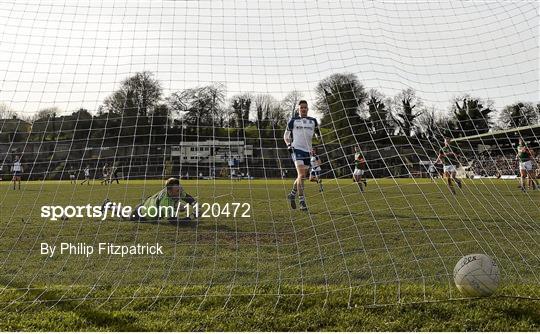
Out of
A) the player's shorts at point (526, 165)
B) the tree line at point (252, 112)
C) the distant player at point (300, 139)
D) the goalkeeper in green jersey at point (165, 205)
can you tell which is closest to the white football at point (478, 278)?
the tree line at point (252, 112)

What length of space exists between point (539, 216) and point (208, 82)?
6487 mm

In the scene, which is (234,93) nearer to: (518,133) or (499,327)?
(499,327)

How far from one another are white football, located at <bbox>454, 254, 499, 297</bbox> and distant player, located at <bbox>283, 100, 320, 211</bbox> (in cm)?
407

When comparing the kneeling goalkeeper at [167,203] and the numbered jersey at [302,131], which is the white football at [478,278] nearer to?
the numbered jersey at [302,131]

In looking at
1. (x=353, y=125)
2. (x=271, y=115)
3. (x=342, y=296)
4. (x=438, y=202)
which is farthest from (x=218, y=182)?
(x=342, y=296)

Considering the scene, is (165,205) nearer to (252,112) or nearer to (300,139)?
(252,112)

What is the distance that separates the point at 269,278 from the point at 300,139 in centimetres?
381

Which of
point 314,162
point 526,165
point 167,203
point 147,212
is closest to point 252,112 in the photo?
point 167,203

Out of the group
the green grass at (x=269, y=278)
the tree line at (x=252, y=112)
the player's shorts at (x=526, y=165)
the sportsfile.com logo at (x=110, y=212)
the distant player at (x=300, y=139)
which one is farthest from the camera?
the player's shorts at (x=526, y=165)

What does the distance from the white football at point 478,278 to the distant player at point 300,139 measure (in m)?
4.07

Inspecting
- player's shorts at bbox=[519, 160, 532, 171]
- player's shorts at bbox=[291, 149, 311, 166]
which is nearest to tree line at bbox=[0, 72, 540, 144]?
player's shorts at bbox=[291, 149, 311, 166]

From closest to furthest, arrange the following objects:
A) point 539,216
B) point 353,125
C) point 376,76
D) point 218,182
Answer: point 376,76 < point 353,125 < point 539,216 < point 218,182

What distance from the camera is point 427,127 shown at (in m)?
7.80

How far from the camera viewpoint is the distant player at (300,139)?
7.55 metres
